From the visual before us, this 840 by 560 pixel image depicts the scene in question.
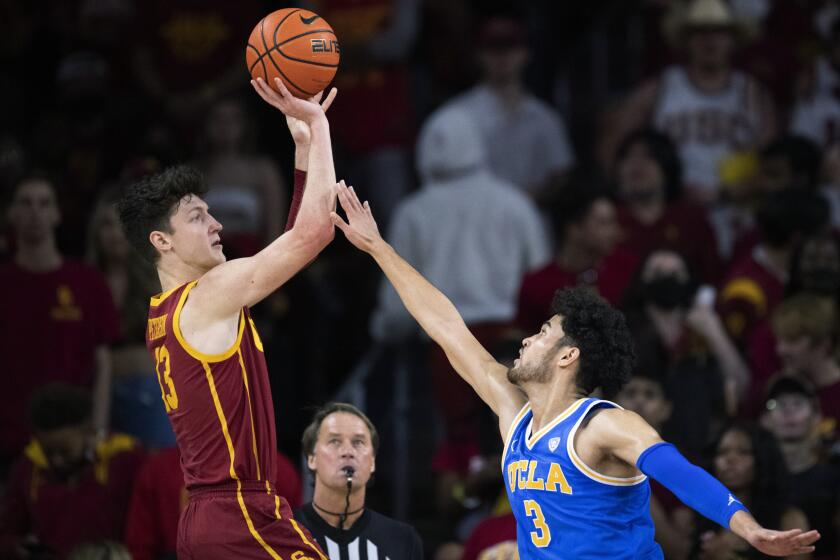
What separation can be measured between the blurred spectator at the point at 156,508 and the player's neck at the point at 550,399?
2.29 m

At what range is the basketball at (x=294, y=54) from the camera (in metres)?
6.07

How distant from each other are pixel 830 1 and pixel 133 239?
25.4ft

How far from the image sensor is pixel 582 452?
562cm

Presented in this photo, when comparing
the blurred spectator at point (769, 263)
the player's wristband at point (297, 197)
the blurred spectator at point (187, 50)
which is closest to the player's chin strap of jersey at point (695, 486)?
the player's wristband at point (297, 197)

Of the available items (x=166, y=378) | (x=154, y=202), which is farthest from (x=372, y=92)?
(x=166, y=378)

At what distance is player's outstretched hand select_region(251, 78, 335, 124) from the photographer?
19.6 ft

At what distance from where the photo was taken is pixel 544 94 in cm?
1343

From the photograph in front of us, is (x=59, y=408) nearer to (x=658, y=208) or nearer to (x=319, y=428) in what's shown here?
(x=319, y=428)

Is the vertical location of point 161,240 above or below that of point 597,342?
above

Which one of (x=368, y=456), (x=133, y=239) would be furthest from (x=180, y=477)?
(x=133, y=239)

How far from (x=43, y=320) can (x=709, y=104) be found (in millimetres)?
4802

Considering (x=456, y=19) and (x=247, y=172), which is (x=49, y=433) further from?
(x=456, y=19)

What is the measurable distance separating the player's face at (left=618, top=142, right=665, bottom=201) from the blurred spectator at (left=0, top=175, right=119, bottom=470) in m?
3.40

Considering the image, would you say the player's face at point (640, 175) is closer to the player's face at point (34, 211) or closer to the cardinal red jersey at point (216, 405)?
the player's face at point (34, 211)
